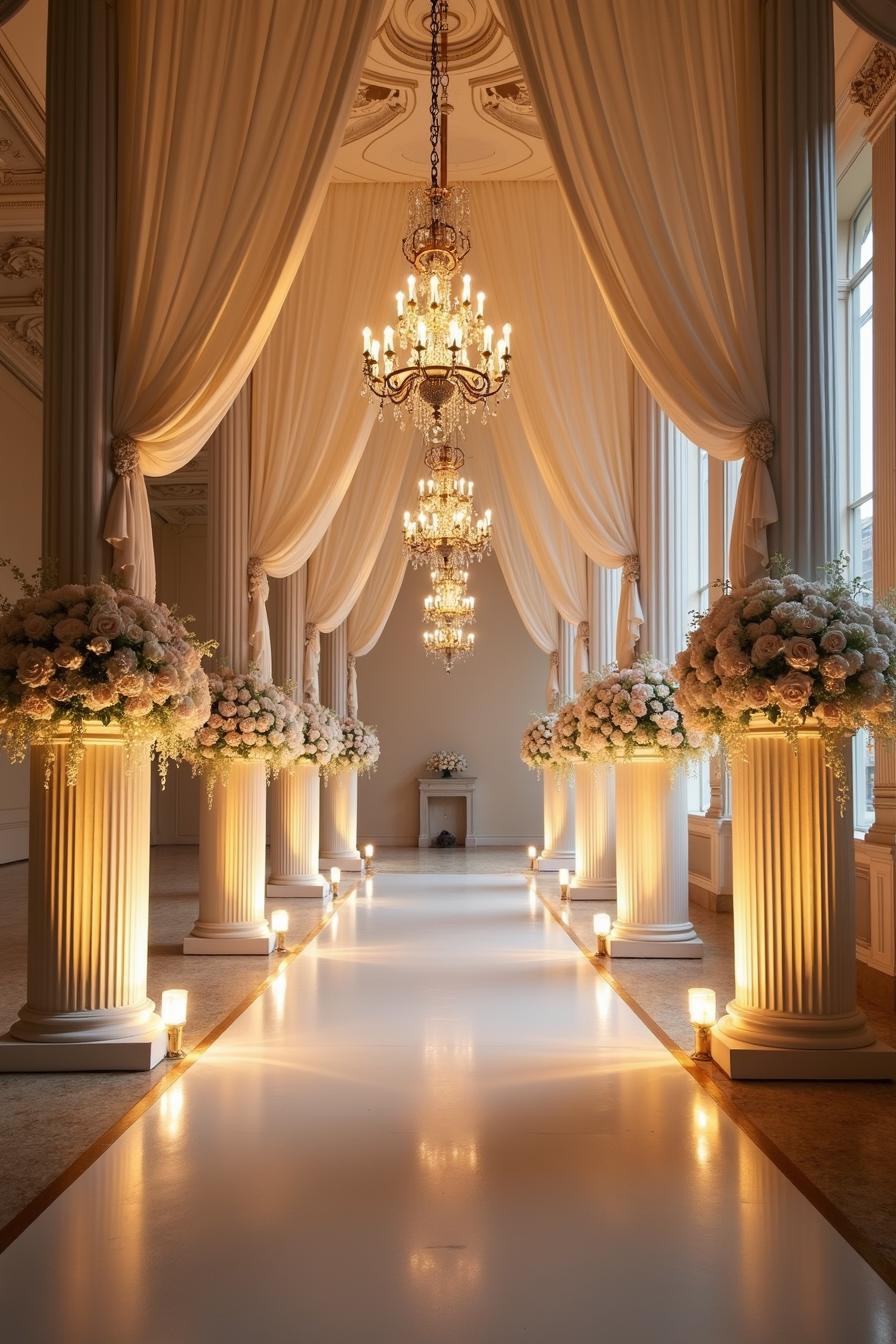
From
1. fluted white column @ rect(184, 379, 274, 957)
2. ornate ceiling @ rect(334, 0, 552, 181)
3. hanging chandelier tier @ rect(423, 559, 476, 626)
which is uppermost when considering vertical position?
ornate ceiling @ rect(334, 0, 552, 181)

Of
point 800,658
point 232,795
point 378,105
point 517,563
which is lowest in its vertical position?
point 232,795

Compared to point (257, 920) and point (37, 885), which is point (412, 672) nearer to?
point (257, 920)

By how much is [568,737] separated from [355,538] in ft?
17.6

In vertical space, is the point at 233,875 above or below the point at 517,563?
below

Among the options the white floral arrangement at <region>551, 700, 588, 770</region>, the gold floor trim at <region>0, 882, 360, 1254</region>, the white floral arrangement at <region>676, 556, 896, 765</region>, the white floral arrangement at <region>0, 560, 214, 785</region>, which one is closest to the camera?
the gold floor trim at <region>0, 882, 360, 1254</region>

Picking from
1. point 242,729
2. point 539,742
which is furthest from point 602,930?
point 539,742

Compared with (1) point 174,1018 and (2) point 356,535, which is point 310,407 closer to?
(2) point 356,535

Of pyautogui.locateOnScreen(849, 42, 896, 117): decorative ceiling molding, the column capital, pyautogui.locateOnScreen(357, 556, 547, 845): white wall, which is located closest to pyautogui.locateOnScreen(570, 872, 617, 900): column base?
the column capital

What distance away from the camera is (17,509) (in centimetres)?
1916

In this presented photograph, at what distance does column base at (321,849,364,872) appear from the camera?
685 inches

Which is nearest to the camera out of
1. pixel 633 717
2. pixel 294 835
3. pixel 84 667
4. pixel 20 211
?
pixel 84 667

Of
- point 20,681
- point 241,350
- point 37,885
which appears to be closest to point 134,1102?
point 37,885

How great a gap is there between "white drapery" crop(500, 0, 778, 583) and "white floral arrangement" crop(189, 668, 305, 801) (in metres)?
4.62

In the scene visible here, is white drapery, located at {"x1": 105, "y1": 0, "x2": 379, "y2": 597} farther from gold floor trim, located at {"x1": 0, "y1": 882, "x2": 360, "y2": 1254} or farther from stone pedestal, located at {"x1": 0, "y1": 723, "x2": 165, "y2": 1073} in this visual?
gold floor trim, located at {"x1": 0, "y1": 882, "x2": 360, "y2": 1254}
